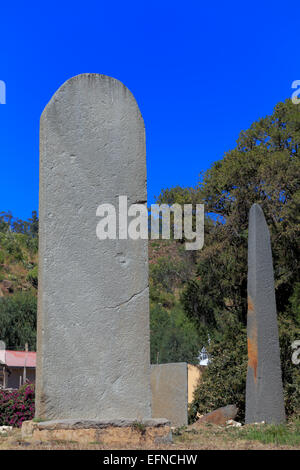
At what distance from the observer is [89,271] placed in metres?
5.46

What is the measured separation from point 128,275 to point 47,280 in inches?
30.5

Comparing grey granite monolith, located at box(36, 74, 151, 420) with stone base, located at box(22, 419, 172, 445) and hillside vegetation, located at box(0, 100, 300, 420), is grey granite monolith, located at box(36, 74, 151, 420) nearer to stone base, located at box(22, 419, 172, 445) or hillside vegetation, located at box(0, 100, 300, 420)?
stone base, located at box(22, 419, 172, 445)

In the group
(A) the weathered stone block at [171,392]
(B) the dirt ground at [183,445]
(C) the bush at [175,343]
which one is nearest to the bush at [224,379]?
(A) the weathered stone block at [171,392]

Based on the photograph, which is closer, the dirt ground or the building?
the dirt ground

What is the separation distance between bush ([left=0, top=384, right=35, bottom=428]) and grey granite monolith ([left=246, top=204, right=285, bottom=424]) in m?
4.07

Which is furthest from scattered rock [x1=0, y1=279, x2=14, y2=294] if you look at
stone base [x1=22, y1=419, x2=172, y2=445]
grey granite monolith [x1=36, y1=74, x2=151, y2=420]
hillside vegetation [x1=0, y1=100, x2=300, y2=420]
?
stone base [x1=22, y1=419, x2=172, y2=445]

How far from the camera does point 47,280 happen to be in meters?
5.33

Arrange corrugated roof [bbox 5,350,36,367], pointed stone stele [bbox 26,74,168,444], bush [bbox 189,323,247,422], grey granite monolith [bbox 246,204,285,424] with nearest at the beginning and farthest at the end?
pointed stone stele [bbox 26,74,168,444], grey granite monolith [bbox 246,204,285,424], bush [bbox 189,323,247,422], corrugated roof [bbox 5,350,36,367]

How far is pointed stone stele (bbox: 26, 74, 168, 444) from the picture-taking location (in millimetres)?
5289

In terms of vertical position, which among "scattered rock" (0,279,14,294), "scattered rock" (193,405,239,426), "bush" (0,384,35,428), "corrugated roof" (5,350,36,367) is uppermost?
"scattered rock" (0,279,14,294)

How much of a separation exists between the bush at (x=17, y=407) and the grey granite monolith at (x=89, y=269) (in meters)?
4.31

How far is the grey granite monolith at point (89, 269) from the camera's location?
529 cm

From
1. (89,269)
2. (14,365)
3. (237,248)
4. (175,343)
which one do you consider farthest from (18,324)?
(89,269)
